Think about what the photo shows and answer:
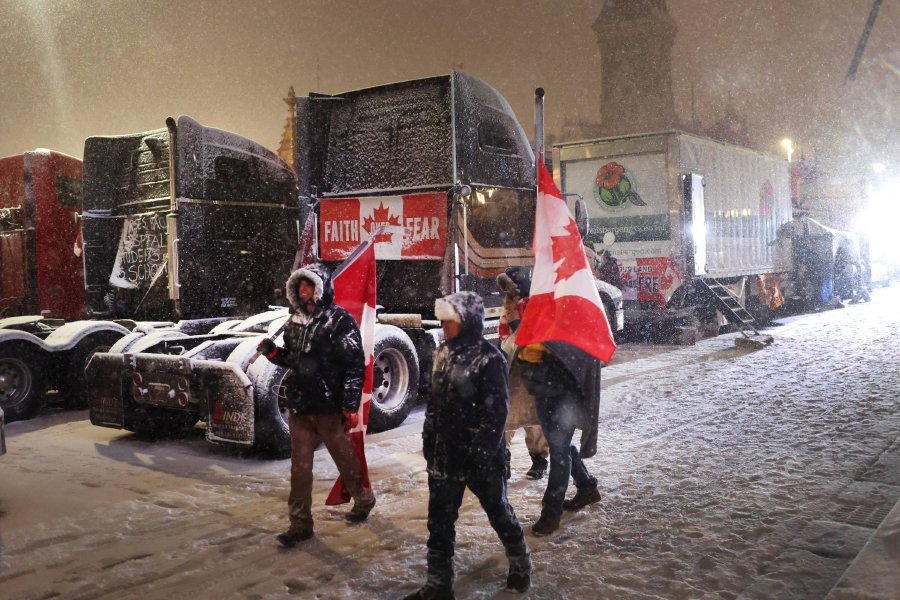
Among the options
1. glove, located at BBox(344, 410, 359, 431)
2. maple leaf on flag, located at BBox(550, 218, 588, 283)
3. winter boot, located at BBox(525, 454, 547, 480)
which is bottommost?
winter boot, located at BBox(525, 454, 547, 480)

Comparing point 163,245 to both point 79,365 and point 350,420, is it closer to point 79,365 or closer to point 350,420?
point 79,365

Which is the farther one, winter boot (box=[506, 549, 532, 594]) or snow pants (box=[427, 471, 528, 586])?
winter boot (box=[506, 549, 532, 594])

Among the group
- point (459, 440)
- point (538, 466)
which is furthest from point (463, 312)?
point (538, 466)

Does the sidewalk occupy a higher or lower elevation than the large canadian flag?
lower

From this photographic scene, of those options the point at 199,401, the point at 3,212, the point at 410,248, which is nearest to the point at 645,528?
the point at 199,401

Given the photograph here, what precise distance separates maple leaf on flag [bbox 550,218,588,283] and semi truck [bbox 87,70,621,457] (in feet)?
10.5

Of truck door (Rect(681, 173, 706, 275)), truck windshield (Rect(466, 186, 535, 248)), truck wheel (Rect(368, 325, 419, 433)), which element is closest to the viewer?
truck wheel (Rect(368, 325, 419, 433))

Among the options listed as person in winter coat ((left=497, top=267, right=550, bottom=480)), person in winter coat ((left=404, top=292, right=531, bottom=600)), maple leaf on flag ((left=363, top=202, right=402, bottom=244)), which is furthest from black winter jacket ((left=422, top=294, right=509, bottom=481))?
maple leaf on flag ((left=363, top=202, right=402, bottom=244))

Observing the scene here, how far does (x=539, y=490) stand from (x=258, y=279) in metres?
5.14

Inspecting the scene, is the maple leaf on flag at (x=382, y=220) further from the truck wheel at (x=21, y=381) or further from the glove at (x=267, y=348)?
the truck wheel at (x=21, y=381)

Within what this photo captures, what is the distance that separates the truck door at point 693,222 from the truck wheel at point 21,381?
11.5m

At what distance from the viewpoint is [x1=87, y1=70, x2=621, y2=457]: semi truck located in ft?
26.0

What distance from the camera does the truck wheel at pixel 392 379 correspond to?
8195 mm

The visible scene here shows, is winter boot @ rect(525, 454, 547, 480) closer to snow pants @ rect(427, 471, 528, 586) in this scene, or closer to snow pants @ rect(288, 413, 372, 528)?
snow pants @ rect(288, 413, 372, 528)
